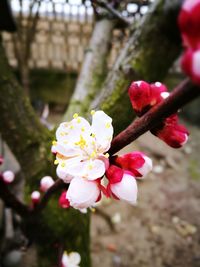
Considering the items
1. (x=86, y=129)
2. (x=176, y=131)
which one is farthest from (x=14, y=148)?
(x=176, y=131)

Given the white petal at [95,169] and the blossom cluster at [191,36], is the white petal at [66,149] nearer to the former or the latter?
the white petal at [95,169]

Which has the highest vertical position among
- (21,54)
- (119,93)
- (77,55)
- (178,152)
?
(119,93)

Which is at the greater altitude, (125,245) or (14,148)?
(14,148)

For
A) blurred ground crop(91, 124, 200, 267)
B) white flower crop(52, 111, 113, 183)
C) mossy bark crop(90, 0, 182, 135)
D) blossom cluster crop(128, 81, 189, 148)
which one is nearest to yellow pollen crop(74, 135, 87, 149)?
white flower crop(52, 111, 113, 183)

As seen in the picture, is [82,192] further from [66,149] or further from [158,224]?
[158,224]

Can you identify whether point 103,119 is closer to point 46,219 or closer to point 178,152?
point 46,219

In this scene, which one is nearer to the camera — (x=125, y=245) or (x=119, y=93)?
(x=119, y=93)

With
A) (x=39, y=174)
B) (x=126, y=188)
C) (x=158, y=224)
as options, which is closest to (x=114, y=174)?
(x=126, y=188)

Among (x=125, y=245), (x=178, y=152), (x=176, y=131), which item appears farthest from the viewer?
(x=178, y=152)
